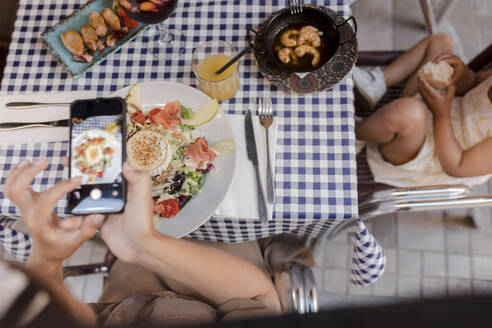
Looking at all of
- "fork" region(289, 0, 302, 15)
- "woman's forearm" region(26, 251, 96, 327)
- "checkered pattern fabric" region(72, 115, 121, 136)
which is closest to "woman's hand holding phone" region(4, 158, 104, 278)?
"woman's forearm" region(26, 251, 96, 327)

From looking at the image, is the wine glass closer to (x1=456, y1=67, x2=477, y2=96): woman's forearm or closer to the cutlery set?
the cutlery set

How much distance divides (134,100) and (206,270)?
523mm

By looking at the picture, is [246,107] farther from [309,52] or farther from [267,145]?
[309,52]

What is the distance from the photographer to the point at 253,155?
3.31 ft

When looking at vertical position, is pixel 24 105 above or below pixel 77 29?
below

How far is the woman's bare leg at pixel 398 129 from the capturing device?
125cm

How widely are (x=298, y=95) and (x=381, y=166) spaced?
52cm

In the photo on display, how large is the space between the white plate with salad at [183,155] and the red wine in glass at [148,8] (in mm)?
190

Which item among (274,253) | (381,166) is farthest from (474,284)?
(274,253)

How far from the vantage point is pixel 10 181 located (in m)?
0.84

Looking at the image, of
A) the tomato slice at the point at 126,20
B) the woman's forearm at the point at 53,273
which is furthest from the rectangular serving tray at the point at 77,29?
the woman's forearm at the point at 53,273

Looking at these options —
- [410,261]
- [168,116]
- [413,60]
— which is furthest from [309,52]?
[410,261]

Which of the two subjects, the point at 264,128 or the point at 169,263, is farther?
the point at 264,128

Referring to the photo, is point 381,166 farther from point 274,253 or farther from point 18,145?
point 18,145
